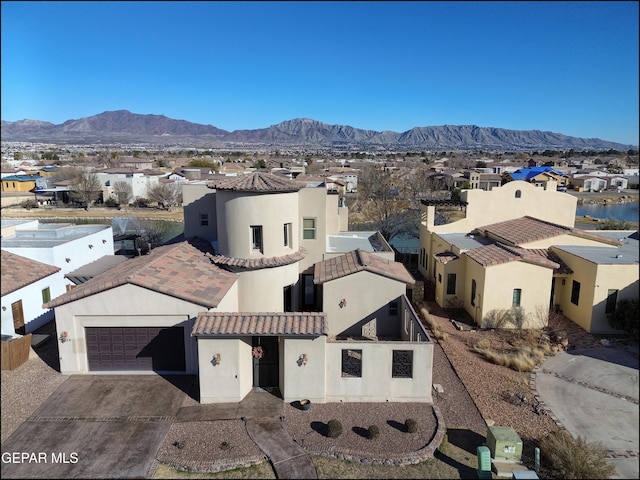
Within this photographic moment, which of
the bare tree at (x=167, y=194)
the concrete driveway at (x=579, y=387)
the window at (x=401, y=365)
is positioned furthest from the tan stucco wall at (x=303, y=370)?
the bare tree at (x=167, y=194)

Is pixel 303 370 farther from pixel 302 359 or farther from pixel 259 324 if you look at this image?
pixel 259 324

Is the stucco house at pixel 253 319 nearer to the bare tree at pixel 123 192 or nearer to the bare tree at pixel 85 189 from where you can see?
the bare tree at pixel 123 192

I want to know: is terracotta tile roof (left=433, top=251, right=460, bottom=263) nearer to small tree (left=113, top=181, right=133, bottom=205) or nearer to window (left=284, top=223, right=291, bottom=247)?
window (left=284, top=223, right=291, bottom=247)

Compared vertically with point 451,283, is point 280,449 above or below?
below

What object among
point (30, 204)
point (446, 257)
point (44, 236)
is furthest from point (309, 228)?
point (30, 204)

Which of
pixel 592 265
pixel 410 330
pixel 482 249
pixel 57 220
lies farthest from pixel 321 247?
pixel 57 220

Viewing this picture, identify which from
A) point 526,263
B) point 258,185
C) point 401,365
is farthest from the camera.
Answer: point 526,263

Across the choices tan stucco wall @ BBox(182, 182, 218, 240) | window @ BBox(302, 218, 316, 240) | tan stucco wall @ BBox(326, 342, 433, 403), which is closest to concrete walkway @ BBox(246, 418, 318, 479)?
tan stucco wall @ BBox(326, 342, 433, 403)
